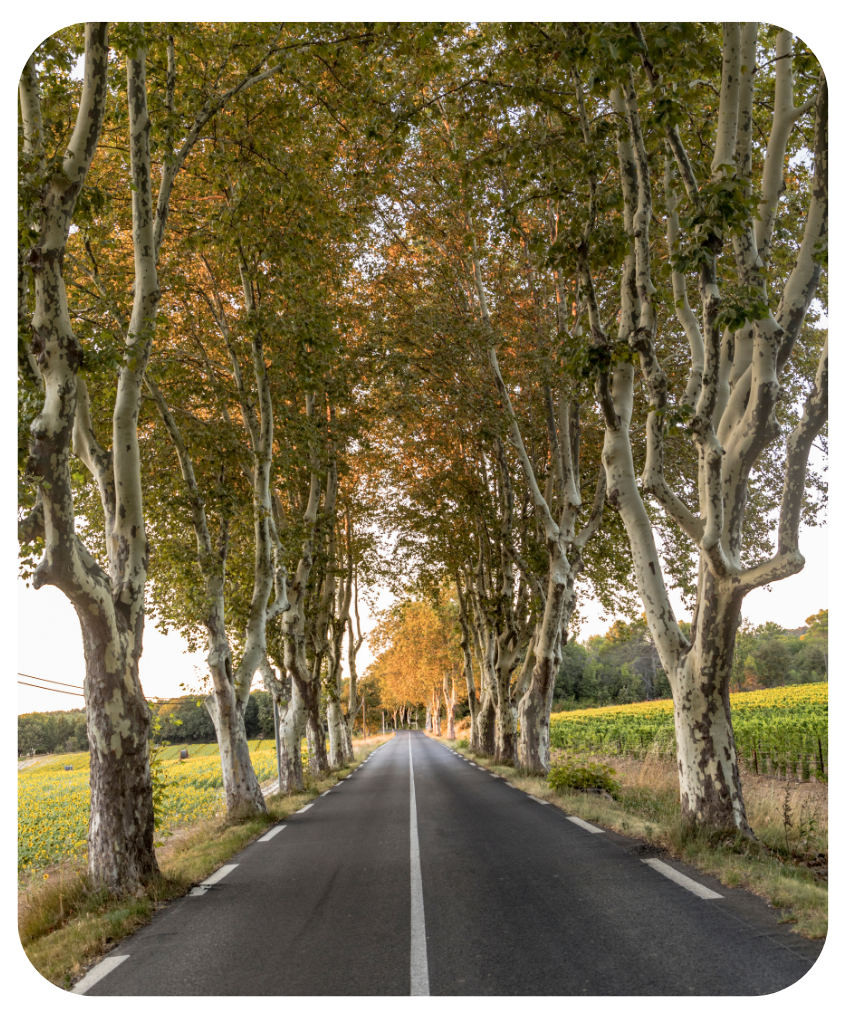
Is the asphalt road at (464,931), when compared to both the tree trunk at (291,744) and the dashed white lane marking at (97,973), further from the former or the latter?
the tree trunk at (291,744)

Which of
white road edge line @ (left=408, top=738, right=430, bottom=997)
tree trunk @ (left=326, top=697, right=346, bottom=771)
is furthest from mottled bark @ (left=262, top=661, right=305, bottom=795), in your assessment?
tree trunk @ (left=326, top=697, right=346, bottom=771)

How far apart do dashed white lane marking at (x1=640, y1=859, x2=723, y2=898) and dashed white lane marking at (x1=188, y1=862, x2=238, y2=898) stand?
4.37 meters

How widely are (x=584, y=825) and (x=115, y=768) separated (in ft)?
19.7

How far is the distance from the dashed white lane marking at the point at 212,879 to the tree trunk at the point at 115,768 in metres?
0.42

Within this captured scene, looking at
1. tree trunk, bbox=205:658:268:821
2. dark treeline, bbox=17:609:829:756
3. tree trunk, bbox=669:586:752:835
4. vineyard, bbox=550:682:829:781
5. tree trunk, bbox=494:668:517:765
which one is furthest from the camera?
dark treeline, bbox=17:609:829:756

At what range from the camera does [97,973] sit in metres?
4.29

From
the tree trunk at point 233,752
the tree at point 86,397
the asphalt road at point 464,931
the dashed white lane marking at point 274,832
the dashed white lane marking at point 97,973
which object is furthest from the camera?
the tree trunk at point 233,752

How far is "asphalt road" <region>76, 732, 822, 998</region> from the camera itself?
3859 millimetres

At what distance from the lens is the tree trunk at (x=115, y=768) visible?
6.32m

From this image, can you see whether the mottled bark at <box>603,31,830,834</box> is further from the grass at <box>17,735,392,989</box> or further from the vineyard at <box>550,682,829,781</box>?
the vineyard at <box>550,682,829,781</box>

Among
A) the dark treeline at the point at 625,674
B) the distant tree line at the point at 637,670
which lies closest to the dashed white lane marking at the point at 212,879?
the dark treeline at the point at 625,674

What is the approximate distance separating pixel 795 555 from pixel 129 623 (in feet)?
21.9

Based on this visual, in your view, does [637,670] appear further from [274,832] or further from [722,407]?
[722,407]

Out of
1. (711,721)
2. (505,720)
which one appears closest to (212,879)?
(711,721)
